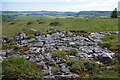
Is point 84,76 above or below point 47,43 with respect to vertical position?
below

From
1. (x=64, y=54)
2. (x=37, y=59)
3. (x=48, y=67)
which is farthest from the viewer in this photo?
(x=64, y=54)

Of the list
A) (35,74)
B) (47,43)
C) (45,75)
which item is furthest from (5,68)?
(47,43)

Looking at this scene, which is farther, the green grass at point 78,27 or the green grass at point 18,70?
the green grass at point 78,27

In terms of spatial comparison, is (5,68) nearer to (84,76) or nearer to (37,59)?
(37,59)

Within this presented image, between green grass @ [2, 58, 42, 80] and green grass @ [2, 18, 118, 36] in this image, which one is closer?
green grass @ [2, 58, 42, 80]

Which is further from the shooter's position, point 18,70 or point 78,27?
point 78,27

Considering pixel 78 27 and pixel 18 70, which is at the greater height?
pixel 78 27

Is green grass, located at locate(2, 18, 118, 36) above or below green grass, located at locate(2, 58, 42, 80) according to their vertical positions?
above

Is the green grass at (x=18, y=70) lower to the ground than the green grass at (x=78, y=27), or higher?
lower
